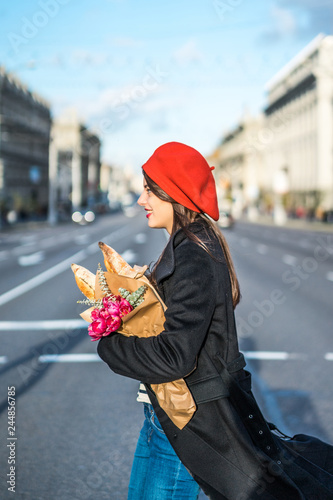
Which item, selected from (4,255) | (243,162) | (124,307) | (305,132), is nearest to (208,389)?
(124,307)

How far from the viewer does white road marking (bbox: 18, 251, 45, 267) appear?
67.8 feet

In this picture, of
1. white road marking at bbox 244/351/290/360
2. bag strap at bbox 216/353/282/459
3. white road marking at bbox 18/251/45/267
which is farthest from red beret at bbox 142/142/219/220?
white road marking at bbox 18/251/45/267

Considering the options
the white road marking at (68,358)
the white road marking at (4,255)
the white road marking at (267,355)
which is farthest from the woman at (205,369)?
the white road marking at (4,255)

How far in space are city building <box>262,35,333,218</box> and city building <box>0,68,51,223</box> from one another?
2582 cm

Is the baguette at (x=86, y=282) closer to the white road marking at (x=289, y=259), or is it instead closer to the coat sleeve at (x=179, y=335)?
the coat sleeve at (x=179, y=335)

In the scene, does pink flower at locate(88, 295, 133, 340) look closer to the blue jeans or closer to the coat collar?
the coat collar

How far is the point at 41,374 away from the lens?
22.1ft

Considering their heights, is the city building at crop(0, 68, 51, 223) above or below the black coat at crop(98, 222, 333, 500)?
above

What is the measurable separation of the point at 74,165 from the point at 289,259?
9315cm

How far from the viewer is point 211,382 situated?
2.09m

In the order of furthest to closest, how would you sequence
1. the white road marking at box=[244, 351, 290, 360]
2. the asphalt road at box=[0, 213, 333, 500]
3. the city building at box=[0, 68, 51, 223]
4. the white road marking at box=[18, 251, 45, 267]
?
1. the city building at box=[0, 68, 51, 223]
2. the white road marking at box=[18, 251, 45, 267]
3. the white road marking at box=[244, 351, 290, 360]
4. the asphalt road at box=[0, 213, 333, 500]

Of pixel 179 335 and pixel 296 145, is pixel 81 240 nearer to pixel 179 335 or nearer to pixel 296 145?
pixel 179 335

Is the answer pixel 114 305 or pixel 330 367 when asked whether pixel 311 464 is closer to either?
pixel 114 305

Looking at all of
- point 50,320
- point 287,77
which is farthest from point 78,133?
point 50,320
